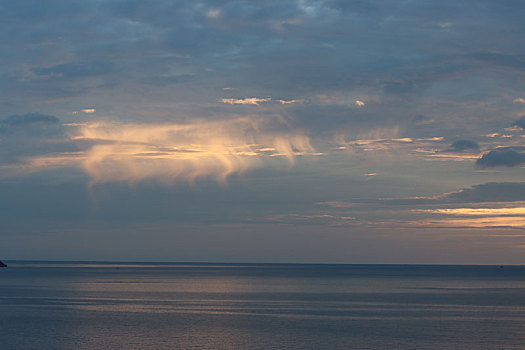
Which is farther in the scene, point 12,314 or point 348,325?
point 12,314

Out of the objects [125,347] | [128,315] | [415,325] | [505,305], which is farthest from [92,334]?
[505,305]

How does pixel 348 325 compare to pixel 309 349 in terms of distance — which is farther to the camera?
pixel 348 325

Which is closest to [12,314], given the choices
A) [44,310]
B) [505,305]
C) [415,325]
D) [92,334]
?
[44,310]

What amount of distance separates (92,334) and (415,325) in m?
32.0

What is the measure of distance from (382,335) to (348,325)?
810cm

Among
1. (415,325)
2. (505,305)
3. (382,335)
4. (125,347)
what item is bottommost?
(125,347)

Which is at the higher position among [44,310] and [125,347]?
[44,310]

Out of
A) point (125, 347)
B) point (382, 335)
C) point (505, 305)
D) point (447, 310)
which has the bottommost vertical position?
point (125, 347)

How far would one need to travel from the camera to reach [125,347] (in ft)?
174

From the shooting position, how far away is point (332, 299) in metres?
105

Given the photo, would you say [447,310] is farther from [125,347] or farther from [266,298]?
[125,347]

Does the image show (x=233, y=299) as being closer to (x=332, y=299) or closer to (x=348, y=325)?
(x=332, y=299)

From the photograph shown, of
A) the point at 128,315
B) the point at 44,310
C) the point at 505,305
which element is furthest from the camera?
the point at 505,305

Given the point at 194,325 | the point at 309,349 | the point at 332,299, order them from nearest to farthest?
1. the point at 309,349
2. the point at 194,325
3. the point at 332,299
